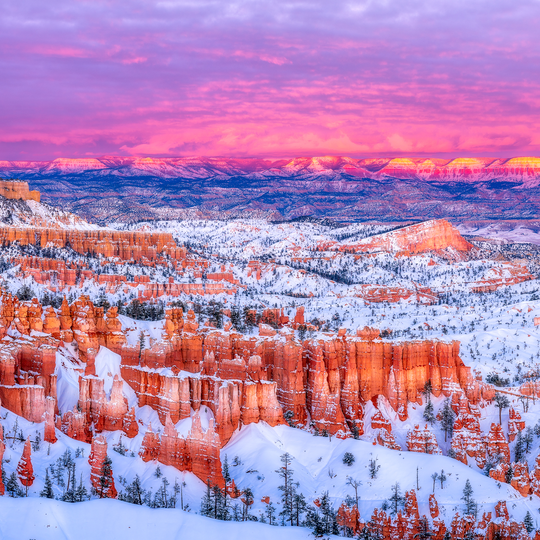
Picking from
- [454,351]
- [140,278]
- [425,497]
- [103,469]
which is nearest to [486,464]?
[425,497]

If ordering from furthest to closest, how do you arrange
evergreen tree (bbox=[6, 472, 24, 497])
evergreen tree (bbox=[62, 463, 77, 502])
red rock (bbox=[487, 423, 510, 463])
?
red rock (bbox=[487, 423, 510, 463])
evergreen tree (bbox=[62, 463, 77, 502])
evergreen tree (bbox=[6, 472, 24, 497])

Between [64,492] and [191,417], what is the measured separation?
1323 centimetres

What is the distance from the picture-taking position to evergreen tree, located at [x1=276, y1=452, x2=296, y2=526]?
45.4m

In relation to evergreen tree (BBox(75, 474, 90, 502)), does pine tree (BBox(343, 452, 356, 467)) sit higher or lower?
lower

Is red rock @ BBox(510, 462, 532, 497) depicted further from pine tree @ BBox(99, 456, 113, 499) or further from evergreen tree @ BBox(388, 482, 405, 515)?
pine tree @ BBox(99, 456, 113, 499)

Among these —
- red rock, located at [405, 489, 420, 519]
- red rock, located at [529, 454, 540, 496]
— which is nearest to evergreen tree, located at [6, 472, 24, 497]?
red rock, located at [405, 489, 420, 519]

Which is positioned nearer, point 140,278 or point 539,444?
point 539,444

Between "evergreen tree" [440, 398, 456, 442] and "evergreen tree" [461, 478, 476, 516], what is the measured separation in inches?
509

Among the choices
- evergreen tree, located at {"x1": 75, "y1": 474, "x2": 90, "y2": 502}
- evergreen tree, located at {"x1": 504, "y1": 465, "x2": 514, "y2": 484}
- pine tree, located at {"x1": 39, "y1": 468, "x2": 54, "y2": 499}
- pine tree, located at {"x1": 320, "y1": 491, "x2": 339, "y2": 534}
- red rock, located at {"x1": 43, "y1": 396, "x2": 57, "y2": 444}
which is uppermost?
red rock, located at {"x1": 43, "y1": 396, "x2": 57, "y2": 444}

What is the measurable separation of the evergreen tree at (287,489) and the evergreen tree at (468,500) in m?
10.7

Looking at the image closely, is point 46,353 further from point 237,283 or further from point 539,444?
point 237,283

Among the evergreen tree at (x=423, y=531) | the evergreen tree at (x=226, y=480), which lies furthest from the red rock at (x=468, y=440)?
the evergreen tree at (x=226, y=480)

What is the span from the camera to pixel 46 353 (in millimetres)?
57281

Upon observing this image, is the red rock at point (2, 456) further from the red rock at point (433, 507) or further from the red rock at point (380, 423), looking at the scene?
the red rock at point (380, 423)
